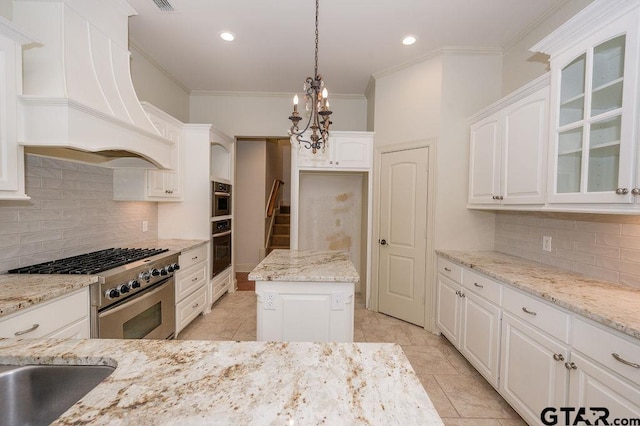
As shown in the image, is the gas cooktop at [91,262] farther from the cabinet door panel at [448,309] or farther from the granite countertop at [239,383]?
the cabinet door panel at [448,309]

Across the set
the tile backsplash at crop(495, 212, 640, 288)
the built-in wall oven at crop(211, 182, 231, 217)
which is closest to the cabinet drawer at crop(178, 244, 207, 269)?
→ the built-in wall oven at crop(211, 182, 231, 217)

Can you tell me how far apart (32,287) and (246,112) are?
11.4ft

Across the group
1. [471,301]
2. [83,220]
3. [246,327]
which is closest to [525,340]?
[471,301]

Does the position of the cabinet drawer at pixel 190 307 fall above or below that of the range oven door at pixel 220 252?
below

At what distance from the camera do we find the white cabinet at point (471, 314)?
2.11 metres

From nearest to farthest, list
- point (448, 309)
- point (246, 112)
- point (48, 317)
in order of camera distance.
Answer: point (48, 317) → point (448, 309) → point (246, 112)

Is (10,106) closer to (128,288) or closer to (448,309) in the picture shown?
(128,288)

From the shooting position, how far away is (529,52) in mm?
2727

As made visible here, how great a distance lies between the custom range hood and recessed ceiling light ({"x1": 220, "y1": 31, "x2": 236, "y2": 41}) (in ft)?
3.02

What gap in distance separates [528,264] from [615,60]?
1.52 meters

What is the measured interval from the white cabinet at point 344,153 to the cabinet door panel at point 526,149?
1.68 meters

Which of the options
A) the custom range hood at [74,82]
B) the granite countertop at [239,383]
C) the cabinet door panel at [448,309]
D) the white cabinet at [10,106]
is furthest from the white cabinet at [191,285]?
the cabinet door panel at [448,309]

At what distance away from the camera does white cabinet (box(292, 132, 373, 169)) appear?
12.6 ft

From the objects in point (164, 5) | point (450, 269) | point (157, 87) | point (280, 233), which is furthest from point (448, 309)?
point (280, 233)
